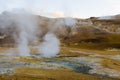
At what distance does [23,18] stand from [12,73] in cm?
5713

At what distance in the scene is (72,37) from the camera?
19862 centimetres

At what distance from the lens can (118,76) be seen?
193ft

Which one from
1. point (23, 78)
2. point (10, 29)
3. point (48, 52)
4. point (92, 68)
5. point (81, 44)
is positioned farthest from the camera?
point (10, 29)

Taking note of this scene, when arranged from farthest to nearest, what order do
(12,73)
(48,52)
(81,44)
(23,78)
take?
1. (81,44)
2. (48,52)
3. (12,73)
4. (23,78)

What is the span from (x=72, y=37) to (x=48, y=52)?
8916cm

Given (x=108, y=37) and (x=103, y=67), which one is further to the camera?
(x=108, y=37)

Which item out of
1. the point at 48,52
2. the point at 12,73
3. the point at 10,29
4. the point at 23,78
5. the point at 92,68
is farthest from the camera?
the point at 10,29

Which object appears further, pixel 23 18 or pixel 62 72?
pixel 23 18

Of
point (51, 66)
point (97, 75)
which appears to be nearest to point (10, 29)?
point (51, 66)

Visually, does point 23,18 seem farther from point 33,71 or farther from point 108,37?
point 108,37

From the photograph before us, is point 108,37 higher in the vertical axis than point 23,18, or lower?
lower

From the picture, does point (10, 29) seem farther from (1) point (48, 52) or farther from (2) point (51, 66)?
(2) point (51, 66)

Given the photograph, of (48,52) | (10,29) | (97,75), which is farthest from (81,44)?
(97,75)

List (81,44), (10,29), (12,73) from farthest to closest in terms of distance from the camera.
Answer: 1. (10,29)
2. (81,44)
3. (12,73)
